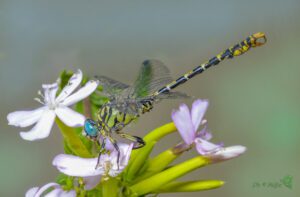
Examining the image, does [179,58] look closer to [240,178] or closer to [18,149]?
[240,178]

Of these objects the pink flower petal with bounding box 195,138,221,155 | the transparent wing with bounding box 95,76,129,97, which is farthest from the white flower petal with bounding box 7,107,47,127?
the pink flower petal with bounding box 195,138,221,155

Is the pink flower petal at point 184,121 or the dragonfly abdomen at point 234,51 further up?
the dragonfly abdomen at point 234,51

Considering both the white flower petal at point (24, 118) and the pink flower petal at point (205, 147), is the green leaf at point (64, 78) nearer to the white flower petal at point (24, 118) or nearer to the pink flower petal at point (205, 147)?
the white flower petal at point (24, 118)

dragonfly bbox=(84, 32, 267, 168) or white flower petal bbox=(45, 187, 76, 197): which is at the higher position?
dragonfly bbox=(84, 32, 267, 168)

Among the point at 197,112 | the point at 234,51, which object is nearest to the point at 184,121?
the point at 197,112

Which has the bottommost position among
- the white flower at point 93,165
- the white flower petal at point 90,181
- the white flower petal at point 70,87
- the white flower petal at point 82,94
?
the white flower petal at point 90,181

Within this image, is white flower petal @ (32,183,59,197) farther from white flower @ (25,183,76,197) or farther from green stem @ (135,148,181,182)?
green stem @ (135,148,181,182)

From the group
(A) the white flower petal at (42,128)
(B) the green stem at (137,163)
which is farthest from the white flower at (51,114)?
(B) the green stem at (137,163)
